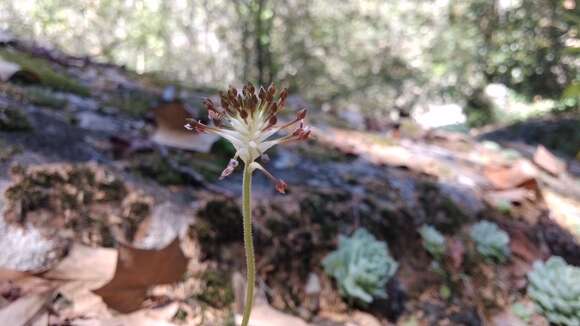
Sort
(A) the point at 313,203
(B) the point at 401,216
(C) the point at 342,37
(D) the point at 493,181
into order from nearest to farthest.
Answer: (A) the point at 313,203 → (B) the point at 401,216 → (D) the point at 493,181 → (C) the point at 342,37

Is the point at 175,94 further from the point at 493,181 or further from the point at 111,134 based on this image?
the point at 493,181

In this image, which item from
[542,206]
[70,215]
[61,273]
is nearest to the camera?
[61,273]

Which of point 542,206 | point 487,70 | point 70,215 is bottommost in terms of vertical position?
point 70,215

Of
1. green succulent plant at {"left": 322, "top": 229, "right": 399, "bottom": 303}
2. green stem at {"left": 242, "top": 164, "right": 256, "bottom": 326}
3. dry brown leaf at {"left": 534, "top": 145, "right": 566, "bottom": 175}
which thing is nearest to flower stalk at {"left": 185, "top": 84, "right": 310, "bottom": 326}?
green stem at {"left": 242, "top": 164, "right": 256, "bottom": 326}

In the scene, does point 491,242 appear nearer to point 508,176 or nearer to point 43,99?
point 508,176

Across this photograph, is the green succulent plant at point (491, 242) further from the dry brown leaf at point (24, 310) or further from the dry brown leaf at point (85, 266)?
the dry brown leaf at point (24, 310)

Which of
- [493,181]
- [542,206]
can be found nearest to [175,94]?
[493,181]

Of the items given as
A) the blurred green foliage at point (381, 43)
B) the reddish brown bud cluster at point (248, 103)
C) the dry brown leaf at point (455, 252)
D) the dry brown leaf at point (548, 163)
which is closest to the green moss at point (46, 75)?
the reddish brown bud cluster at point (248, 103)

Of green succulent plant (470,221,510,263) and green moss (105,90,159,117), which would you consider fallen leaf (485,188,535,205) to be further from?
green moss (105,90,159,117)

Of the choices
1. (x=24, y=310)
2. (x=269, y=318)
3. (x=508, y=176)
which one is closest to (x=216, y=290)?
(x=269, y=318)
